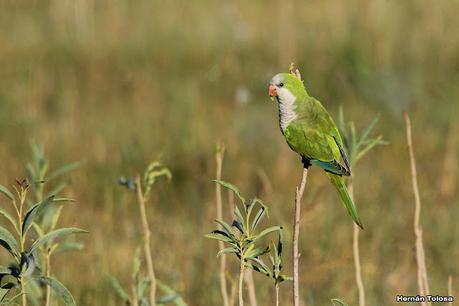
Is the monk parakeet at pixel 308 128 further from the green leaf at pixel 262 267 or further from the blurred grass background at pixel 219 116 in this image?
the blurred grass background at pixel 219 116

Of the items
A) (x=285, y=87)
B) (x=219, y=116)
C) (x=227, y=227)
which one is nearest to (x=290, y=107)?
(x=285, y=87)

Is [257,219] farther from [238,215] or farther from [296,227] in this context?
[296,227]

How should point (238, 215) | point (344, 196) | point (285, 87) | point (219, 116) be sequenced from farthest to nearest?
1. point (219, 116)
2. point (238, 215)
3. point (344, 196)
4. point (285, 87)

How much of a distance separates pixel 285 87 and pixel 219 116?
432cm

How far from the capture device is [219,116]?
618 cm

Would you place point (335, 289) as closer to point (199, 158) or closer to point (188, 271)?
point (188, 271)

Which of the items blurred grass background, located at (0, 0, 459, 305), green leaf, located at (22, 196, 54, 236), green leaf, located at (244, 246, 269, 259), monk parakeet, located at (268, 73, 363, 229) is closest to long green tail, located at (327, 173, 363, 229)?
monk parakeet, located at (268, 73, 363, 229)

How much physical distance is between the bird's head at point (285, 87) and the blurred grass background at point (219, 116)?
1588 millimetres

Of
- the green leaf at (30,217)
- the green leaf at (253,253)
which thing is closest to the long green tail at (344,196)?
the green leaf at (253,253)

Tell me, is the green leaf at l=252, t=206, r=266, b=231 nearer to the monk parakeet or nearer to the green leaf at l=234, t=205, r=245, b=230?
the green leaf at l=234, t=205, r=245, b=230

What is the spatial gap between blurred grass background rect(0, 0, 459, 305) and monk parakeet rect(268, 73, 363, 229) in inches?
56.3

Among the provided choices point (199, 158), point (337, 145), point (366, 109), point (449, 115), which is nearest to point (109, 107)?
point (199, 158)

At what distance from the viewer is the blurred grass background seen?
4.26 m

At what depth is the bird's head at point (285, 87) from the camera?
1.86m
